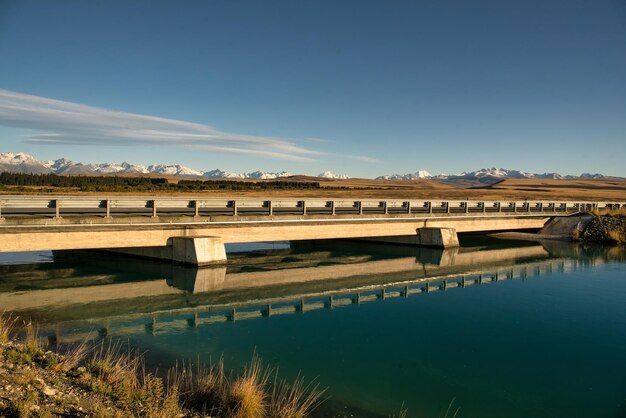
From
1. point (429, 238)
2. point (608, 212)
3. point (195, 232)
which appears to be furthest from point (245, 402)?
point (608, 212)

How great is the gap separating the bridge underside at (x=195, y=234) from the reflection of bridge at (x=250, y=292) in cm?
181

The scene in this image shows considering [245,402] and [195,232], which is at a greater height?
[195,232]

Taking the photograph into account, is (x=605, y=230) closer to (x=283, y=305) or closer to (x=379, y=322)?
(x=379, y=322)

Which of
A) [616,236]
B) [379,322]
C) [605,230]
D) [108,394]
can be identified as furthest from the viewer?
[605,230]

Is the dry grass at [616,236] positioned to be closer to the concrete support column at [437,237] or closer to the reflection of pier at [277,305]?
the concrete support column at [437,237]

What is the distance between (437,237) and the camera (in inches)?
1399

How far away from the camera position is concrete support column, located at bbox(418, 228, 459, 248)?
35.5 meters

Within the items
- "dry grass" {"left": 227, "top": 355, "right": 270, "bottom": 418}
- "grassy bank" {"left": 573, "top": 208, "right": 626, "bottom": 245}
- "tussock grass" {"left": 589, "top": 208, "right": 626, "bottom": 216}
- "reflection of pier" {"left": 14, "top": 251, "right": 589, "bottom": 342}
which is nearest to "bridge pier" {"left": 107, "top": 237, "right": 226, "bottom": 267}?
"reflection of pier" {"left": 14, "top": 251, "right": 589, "bottom": 342}

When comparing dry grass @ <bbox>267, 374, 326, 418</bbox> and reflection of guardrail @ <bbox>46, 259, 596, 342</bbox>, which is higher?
dry grass @ <bbox>267, 374, 326, 418</bbox>

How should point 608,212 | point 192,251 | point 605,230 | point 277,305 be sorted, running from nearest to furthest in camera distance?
point 277,305, point 192,251, point 605,230, point 608,212

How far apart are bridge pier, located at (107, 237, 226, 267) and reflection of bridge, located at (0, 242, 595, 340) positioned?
80 centimetres

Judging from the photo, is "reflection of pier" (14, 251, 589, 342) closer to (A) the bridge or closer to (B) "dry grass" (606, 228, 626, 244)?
(A) the bridge

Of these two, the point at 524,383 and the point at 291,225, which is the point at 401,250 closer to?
the point at 291,225

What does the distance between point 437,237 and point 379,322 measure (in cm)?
2037
